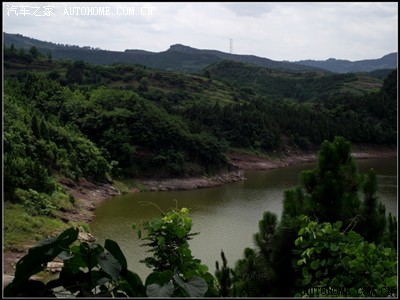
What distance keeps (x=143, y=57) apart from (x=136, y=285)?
5171 inches

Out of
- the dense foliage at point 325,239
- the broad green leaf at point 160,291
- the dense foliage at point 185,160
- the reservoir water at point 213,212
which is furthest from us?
the reservoir water at point 213,212

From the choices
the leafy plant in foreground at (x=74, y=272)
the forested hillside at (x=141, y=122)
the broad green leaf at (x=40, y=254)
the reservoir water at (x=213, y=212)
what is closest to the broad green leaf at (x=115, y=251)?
the leafy plant in foreground at (x=74, y=272)

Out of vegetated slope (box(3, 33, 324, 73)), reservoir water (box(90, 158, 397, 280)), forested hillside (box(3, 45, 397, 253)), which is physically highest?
vegetated slope (box(3, 33, 324, 73))

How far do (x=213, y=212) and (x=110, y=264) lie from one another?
57.4 ft

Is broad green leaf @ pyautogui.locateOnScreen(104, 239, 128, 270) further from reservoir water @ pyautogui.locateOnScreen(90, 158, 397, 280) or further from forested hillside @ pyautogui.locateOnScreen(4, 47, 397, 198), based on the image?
forested hillside @ pyautogui.locateOnScreen(4, 47, 397, 198)

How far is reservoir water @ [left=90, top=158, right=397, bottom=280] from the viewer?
43.4ft

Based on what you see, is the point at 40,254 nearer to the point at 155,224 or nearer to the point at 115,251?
the point at 115,251

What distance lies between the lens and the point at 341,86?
65875mm

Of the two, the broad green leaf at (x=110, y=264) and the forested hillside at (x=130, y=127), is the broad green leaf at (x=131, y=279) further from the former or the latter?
the forested hillside at (x=130, y=127)

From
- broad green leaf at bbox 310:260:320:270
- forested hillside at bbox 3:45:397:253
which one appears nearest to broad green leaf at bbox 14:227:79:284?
broad green leaf at bbox 310:260:320:270

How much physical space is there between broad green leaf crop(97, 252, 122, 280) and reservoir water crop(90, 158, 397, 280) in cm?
796

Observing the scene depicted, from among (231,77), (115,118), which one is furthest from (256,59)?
(115,118)

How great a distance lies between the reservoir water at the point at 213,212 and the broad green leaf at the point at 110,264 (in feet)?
26.1

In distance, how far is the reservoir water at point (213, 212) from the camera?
13.2 meters
